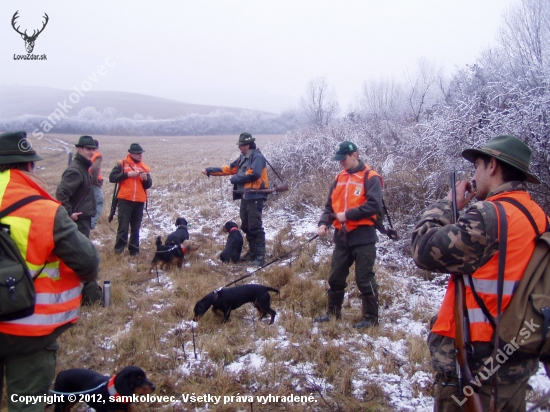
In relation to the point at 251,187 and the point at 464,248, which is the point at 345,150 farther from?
the point at 251,187

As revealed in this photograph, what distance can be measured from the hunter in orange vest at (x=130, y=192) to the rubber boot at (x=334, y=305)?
416cm

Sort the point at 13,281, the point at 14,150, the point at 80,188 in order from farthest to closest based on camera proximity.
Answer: the point at 80,188, the point at 14,150, the point at 13,281

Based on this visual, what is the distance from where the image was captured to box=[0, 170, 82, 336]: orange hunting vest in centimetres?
217

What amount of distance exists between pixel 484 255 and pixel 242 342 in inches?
124

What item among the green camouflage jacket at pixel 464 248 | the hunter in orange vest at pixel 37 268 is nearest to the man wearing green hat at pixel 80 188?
the hunter in orange vest at pixel 37 268

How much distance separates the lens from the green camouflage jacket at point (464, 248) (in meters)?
1.93

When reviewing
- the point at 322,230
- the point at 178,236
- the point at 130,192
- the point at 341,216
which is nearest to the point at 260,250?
the point at 178,236

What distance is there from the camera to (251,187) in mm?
7027

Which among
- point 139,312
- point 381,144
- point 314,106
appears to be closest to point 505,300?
point 139,312

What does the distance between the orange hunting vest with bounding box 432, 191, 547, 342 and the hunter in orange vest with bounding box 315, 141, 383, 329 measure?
2.33 meters

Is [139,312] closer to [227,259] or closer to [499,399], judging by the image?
[227,259]

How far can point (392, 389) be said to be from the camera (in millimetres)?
3598

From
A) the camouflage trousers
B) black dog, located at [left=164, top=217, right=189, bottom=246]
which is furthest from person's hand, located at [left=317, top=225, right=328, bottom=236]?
black dog, located at [left=164, top=217, right=189, bottom=246]

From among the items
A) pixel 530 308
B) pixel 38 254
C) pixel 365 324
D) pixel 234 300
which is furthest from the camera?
pixel 234 300
